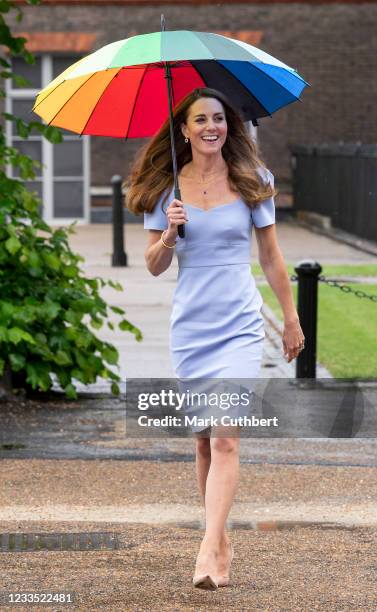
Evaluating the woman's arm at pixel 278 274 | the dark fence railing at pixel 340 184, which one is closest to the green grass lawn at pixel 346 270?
the dark fence railing at pixel 340 184

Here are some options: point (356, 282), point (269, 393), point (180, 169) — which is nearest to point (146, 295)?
point (356, 282)

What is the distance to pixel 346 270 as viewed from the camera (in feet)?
64.1

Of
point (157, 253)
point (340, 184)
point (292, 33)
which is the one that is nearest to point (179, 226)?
point (157, 253)

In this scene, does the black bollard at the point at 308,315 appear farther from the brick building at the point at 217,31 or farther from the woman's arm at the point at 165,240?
the brick building at the point at 217,31

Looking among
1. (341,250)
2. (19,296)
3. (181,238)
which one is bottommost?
(341,250)

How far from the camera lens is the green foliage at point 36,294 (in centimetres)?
956

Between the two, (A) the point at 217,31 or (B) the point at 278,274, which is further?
(A) the point at 217,31

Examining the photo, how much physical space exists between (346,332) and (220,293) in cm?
855

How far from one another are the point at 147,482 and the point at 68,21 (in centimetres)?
2330

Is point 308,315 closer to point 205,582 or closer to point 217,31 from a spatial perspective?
point 205,582

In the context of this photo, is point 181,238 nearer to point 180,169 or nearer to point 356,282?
point 180,169

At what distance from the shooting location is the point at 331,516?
7062 millimetres

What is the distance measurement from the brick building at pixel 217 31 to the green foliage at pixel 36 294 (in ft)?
66.1

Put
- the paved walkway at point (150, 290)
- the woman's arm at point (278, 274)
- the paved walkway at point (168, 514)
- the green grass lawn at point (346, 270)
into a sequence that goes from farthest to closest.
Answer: the green grass lawn at point (346, 270)
the paved walkway at point (150, 290)
the woman's arm at point (278, 274)
the paved walkway at point (168, 514)
